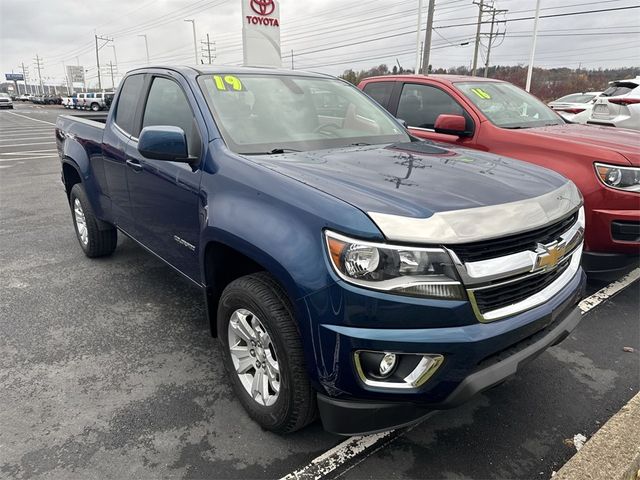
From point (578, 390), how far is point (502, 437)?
71 centimetres

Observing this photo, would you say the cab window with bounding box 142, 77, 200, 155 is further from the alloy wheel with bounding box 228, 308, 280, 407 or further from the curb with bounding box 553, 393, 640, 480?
the curb with bounding box 553, 393, 640, 480

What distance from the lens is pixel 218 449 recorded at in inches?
89.9

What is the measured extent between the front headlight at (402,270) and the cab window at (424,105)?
346 cm

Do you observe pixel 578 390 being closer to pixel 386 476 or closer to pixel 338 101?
pixel 386 476

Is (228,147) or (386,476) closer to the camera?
(386,476)

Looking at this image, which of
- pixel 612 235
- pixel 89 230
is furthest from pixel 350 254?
pixel 89 230

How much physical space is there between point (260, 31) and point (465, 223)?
11103 millimetres

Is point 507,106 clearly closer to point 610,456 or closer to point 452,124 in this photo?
point 452,124

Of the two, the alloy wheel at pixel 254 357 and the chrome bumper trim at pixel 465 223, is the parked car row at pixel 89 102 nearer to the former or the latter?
the alloy wheel at pixel 254 357

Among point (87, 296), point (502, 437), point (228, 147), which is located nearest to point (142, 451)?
point (228, 147)

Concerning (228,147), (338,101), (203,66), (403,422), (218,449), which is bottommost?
(218,449)

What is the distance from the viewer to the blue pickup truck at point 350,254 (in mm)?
1777

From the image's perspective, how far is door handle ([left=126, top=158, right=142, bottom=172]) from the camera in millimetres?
3278

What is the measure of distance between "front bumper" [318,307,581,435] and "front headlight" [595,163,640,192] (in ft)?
7.33
